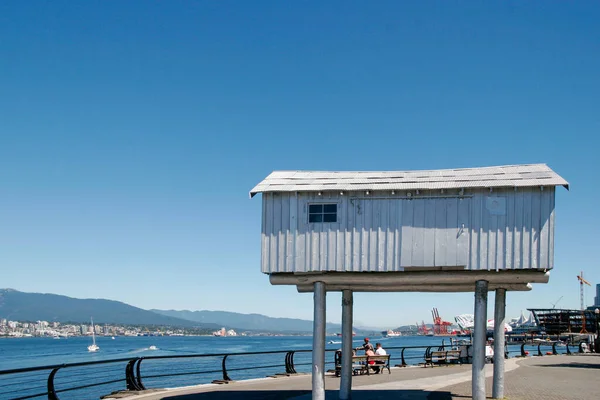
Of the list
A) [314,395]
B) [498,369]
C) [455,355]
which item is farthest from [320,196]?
[455,355]

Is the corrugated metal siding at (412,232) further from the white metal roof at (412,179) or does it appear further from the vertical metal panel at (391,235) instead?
the white metal roof at (412,179)

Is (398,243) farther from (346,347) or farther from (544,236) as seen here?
(346,347)

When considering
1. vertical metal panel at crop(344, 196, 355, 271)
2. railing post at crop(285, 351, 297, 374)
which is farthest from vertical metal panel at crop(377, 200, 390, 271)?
railing post at crop(285, 351, 297, 374)

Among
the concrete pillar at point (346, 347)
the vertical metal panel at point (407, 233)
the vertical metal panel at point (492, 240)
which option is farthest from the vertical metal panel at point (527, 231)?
the concrete pillar at point (346, 347)

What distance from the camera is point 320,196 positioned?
59.3 feet

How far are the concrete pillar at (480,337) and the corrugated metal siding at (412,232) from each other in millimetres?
1083

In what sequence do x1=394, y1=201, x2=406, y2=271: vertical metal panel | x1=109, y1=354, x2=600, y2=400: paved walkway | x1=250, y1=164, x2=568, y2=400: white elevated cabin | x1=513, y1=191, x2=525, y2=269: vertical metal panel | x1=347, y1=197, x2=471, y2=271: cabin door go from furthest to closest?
x1=109, y1=354, x2=600, y2=400: paved walkway → x1=394, y1=201, x2=406, y2=271: vertical metal panel → x1=347, y1=197, x2=471, y2=271: cabin door → x1=250, y1=164, x2=568, y2=400: white elevated cabin → x1=513, y1=191, x2=525, y2=269: vertical metal panel

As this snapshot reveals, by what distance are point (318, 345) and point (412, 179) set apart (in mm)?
5052

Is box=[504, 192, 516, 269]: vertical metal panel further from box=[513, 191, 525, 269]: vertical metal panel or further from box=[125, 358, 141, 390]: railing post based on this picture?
box=[125, 358, 141, 390]: railing post

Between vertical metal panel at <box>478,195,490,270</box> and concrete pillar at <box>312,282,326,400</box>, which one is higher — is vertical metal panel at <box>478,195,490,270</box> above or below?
above

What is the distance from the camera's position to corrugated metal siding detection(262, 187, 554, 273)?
669 inches

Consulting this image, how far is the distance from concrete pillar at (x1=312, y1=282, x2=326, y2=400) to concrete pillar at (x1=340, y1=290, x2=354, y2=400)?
62.6 inches

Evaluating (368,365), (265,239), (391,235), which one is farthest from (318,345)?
(368,365)

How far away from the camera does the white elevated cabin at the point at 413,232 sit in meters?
17.1
